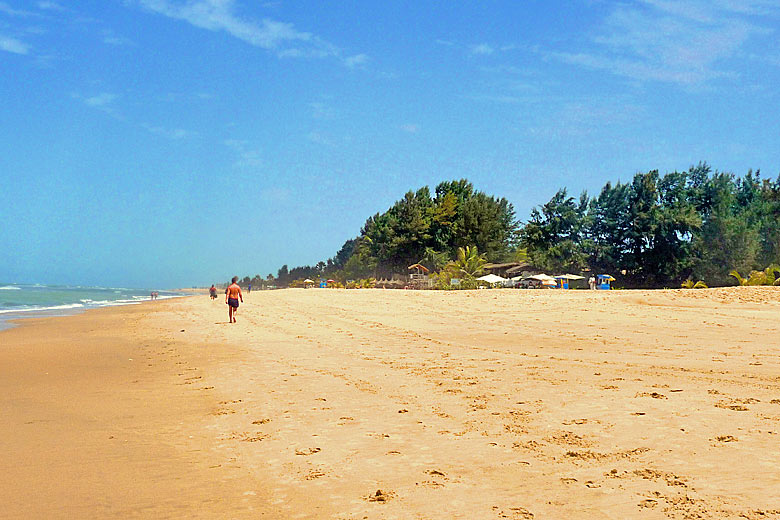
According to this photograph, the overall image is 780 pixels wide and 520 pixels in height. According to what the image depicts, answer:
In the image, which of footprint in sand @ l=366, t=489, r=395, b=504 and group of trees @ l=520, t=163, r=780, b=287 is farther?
group of trees @ l=520, t=163, r=780, b=287

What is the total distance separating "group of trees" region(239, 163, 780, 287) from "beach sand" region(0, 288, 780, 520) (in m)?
48.9

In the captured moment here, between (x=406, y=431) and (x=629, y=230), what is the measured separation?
62053 millimetres

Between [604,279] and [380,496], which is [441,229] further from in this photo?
[380,496]

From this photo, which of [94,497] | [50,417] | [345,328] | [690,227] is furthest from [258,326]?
[690,227]

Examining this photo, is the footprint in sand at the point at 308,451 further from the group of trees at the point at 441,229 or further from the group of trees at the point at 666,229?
the group of trees at the point at 441,229

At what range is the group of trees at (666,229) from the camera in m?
55.2

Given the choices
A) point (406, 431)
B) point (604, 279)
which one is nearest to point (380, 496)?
point (406, 431)

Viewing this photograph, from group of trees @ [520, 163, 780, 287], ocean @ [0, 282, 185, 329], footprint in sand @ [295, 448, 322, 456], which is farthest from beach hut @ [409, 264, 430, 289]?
footprint in sand @ [295, 448, 322, 456]

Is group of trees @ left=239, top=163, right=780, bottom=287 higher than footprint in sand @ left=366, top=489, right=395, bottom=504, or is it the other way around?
group of trees @ left=239, top=163, right=780, bottom=287

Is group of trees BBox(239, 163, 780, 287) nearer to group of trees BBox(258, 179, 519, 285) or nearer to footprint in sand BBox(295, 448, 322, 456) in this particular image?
group of trees BBox(258, 179, 519, 285)

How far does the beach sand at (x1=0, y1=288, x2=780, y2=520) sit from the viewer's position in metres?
3.79

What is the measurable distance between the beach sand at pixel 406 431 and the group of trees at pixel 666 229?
48.5 metres

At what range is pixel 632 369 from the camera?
28.4ft

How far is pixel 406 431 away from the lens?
219 inches
